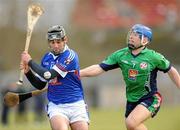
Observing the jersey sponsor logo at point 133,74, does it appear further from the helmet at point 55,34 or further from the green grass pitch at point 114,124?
the green grass pitch at point 114,124

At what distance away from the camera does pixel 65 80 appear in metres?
15.8

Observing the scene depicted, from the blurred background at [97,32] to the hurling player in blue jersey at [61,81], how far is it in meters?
29.4

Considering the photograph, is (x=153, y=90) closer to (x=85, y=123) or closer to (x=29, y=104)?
(x=85, y=123)

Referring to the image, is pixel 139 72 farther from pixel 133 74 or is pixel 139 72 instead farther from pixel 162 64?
pixel 162 64

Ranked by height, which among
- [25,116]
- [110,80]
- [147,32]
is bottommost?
[110,80]

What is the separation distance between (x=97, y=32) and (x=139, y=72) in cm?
4282

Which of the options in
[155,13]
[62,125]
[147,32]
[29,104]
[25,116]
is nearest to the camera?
[62,125]

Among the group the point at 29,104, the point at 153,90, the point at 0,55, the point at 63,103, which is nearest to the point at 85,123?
the point at 63,103

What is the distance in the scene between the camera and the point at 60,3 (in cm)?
5459

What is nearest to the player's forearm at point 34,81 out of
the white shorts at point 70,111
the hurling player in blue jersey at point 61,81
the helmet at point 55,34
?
the hurling player in blue jersey at point 61,81

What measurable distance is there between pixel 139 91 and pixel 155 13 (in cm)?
3282

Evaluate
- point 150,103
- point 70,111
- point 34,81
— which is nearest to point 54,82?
point 34,81

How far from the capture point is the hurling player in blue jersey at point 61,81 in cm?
1561

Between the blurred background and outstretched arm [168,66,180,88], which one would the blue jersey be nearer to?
outstretched arm [168,66,180,88]
